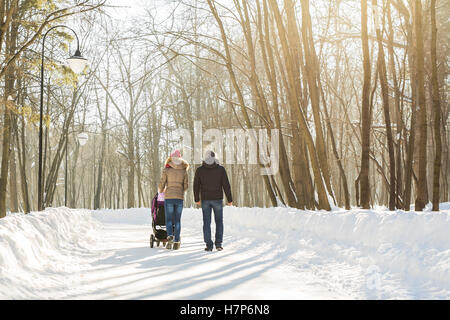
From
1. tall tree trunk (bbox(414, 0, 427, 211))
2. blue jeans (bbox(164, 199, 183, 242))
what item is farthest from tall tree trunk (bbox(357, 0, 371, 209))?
blue jeans (bbox(164, 199, 183, 242))

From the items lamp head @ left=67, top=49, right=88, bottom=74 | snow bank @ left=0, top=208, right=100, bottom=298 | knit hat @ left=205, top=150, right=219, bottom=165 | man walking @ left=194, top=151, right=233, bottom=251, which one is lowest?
snow bank @ left=0, top=208, right=100, bottom=298

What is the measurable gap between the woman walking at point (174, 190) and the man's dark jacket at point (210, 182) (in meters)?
0.46

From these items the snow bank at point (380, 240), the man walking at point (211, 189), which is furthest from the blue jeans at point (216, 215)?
the snow bank at point (380, 240)

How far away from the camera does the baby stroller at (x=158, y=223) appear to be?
10.8m

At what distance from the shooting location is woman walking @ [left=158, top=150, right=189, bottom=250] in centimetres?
995

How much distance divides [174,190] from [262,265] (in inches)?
127

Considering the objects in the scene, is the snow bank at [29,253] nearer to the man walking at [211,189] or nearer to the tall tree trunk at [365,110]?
the man walking at [211,189]

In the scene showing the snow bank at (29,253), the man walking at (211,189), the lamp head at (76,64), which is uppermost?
the lamp head at (76,64)

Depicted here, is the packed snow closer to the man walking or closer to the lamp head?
the man walking

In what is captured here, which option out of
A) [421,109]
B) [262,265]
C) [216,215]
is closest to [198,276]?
[262,265]

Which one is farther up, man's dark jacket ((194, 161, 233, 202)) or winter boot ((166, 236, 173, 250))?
man's dark jacket ((194, 161, 233, 202))

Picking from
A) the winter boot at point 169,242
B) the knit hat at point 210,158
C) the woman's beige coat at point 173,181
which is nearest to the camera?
the knit hat at point 210,158

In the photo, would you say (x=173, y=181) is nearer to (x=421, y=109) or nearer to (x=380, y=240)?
(x=380, y=240)

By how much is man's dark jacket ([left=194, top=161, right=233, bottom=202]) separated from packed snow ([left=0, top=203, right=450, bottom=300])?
1207mm
